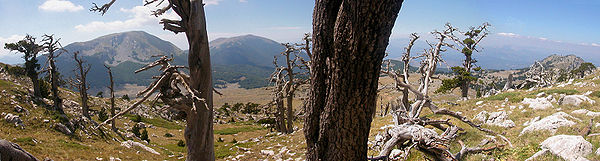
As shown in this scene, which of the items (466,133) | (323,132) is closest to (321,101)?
(323,132)

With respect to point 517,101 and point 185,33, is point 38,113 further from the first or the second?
point 517,101

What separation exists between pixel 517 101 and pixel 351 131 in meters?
16.6

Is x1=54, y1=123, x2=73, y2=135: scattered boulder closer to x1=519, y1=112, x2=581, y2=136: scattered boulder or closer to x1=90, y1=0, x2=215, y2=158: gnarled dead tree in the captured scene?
x1=90, y1=0, x2=215, y2=158: gnarled dead tree

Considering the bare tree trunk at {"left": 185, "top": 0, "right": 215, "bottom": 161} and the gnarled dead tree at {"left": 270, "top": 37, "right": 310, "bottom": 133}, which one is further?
the gnarled dead tree at {"left": 270, "top": 37, "right": 310, "bottom": 133}

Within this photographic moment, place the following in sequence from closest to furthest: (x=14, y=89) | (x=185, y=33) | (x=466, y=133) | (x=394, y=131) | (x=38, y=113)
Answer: (x=185, y=33)
(x=394, y=131)
(x=466, y=133)
(x=38, y=113)
(x=14, y=89)

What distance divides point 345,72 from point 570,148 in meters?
5.68

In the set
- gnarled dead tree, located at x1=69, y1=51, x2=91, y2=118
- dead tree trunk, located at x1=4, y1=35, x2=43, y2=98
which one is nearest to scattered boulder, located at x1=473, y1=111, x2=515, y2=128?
gnarled dead tree, located at x1=69, y1=51, x2=91, y2=118

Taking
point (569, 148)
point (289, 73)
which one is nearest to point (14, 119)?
point (289, 73)

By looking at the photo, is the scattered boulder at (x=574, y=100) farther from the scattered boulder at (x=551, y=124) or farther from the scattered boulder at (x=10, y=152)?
the scattered boulder at (x=10, y=152)

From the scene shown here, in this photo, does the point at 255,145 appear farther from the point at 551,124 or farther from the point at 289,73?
the point at 551,124

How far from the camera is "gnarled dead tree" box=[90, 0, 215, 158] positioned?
603 cm

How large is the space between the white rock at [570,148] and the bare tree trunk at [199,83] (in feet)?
24.9

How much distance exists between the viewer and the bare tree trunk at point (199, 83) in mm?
6180

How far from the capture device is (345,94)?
332 cm
